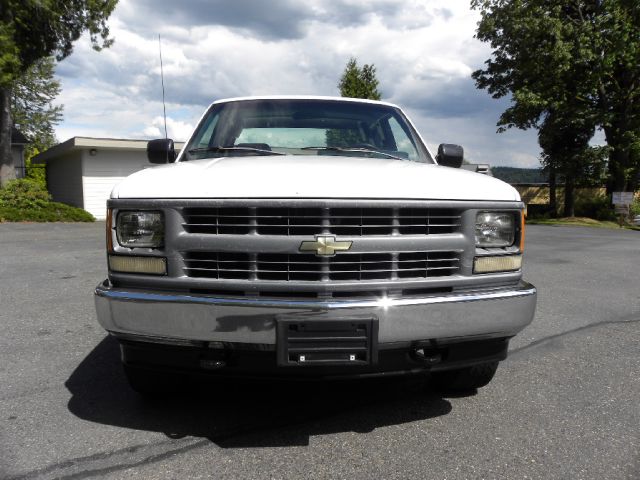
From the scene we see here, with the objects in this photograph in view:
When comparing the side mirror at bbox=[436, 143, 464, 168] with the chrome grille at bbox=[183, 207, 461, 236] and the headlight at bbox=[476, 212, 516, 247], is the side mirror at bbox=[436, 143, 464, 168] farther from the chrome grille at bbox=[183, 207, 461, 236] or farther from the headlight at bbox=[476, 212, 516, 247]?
the chrome grille at bbox=[183, 207, 461, 236]

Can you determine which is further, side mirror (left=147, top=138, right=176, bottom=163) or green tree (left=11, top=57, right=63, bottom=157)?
green tree (left=11, top=57, right=63, bottom=157)

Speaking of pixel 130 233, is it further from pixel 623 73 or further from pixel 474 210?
pixel 623 73

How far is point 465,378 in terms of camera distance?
311 cm

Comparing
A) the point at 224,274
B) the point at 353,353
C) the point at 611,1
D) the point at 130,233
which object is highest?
the point at 611,1

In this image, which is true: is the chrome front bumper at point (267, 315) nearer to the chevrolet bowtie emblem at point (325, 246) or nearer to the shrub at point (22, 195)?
the chevrolet bowtie emblem at point (325, 246)

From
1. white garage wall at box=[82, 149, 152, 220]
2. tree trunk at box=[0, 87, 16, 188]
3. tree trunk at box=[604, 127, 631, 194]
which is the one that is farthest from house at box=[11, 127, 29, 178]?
tree trunk at box=[604, 127, 631, 194]

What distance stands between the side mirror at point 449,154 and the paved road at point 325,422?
1.50 meters

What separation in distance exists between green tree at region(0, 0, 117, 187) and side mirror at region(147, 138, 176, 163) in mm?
17077

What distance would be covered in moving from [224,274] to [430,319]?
3.14 ft

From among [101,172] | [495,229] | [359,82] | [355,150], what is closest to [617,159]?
[359,82]

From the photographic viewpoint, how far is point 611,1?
2245 centimetres

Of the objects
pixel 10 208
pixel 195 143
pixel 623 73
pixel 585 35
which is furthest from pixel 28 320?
pixel 623 73

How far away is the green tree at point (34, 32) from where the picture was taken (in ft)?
58.4

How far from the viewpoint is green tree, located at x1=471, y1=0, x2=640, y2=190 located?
22453 millimetres
